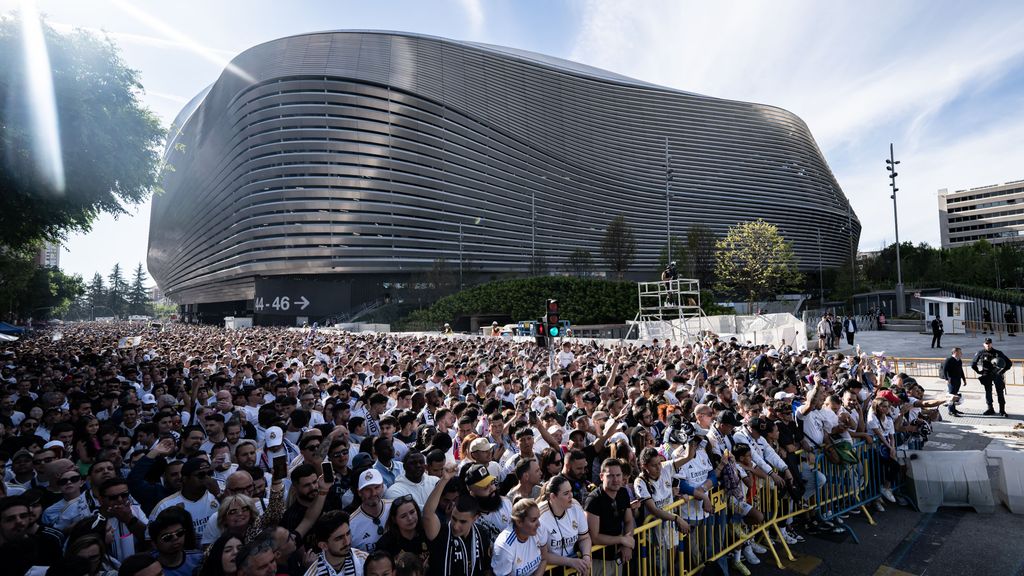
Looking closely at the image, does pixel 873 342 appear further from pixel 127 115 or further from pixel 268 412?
pixel 127 115

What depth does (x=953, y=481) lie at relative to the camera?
7.34 metres

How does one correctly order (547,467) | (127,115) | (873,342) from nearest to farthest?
(547,467) < (127,115) < (873,342)

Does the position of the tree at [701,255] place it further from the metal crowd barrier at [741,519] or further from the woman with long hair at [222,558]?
the woman with long hair at [222,558]

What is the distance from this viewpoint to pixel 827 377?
38.7 ft

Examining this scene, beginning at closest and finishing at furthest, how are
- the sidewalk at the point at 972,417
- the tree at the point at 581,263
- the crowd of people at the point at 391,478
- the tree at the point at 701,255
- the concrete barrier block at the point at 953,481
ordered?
the crowd of people at the point at 391,478 → the concrete barrier block at the point at 953,481 → the sidewalk at the point at 972,417 → the tree at the point at 701,255 → the tree at the point at 581,263

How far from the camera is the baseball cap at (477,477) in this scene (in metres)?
4.14

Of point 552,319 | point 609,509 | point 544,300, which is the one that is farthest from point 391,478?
point 544,300

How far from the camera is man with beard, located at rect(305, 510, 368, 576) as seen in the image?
330 centimetres

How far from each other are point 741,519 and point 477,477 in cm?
368

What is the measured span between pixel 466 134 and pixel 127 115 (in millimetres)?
58797

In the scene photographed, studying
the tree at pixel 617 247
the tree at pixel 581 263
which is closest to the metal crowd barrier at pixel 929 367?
the tree at pixel 617 247

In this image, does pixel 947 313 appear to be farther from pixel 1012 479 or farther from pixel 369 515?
pixel 369 515

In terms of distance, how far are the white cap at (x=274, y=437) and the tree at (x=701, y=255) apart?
63.4 metres

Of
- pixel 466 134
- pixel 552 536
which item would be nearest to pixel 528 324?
pixel 552 536
